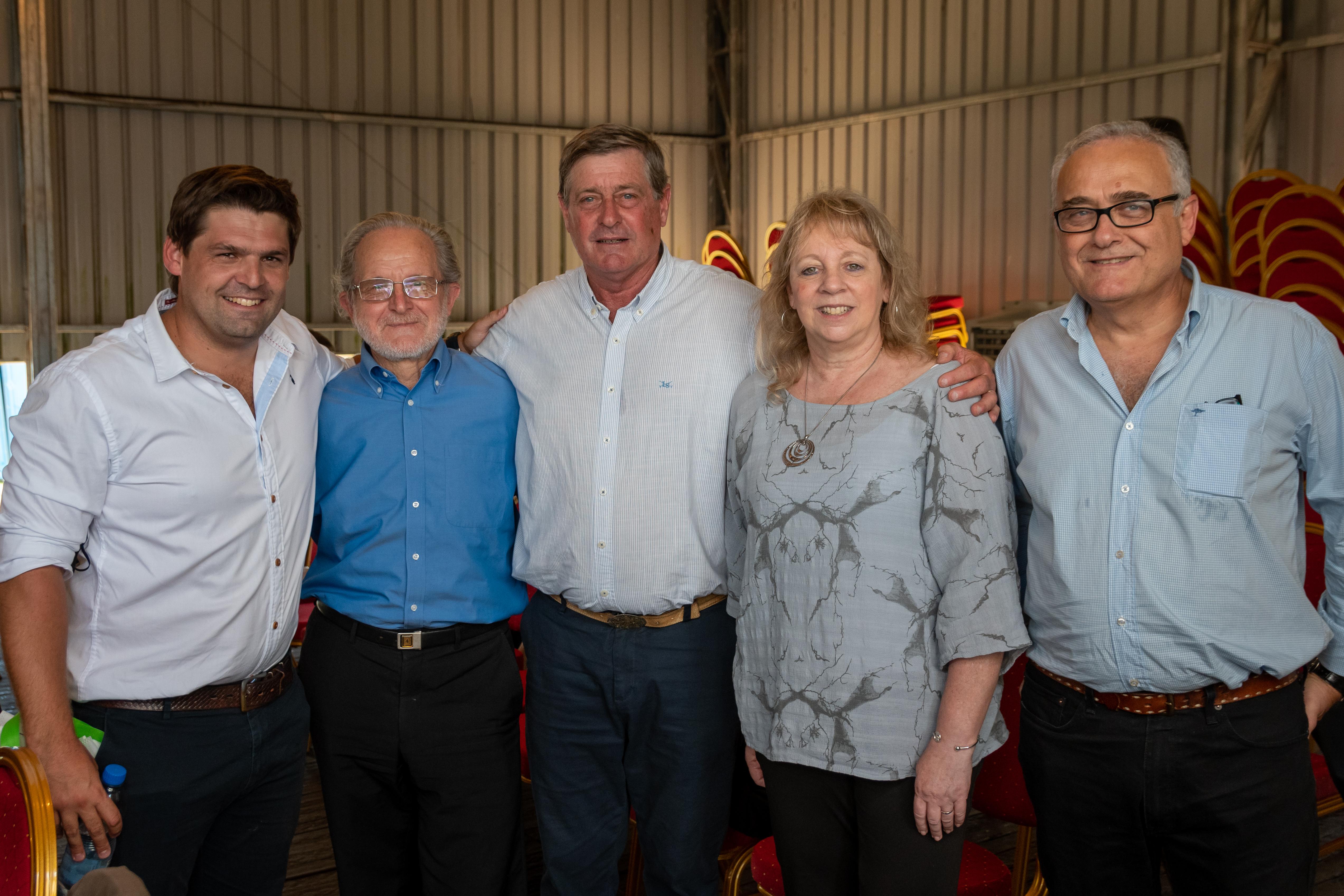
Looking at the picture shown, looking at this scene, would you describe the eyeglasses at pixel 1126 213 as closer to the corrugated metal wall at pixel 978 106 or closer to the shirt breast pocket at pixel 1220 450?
the shirt breast pocket at pixel 1220 450

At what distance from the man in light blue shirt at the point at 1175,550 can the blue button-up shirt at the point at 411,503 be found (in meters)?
1.22

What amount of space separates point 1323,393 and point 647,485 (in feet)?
4.32

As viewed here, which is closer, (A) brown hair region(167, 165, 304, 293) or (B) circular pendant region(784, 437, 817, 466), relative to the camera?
(B) circular pendant region(784, 437, 817, 466)

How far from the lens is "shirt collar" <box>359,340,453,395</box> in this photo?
8.35 ft

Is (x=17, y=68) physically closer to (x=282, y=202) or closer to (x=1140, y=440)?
(x=282, y=202)

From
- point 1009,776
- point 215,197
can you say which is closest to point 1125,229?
point 1009,776

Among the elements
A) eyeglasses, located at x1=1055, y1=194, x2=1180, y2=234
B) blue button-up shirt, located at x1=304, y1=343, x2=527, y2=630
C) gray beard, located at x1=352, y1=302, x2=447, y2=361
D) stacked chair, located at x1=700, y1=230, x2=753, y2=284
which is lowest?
blue button-up shirt, located at x1=304, y1=343, x2=527, y2=630

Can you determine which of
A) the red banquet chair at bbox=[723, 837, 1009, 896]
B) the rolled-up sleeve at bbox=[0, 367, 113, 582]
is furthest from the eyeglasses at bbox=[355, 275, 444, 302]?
the red banquet chair at bbox=[723, 837, 1009, 896]

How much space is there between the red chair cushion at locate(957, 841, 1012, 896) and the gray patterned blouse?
592mm

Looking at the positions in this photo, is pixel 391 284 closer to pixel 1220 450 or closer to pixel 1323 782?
pixel 1220 450

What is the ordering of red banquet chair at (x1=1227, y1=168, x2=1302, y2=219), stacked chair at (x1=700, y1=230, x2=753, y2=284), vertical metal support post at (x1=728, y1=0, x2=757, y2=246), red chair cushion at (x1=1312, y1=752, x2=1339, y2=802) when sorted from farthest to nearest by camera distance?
1. vertical metal support post at (x1=728, y1=0, x2=757, y2=246)
2. stacked chair at (x1=700, y1=230, x2=753, y2=284)
3. red banquet chair at (x1=1227, y1=168, x2=1302, y2=219)
4. red chair cushion at (x1=1312, y1=752, x2=1339, y2=802)

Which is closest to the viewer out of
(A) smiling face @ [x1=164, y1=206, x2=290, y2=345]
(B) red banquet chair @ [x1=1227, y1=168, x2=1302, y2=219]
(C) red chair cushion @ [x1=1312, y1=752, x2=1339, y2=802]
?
(A) smiling face @ [x1=164, y1=206, x2=290, y2=345]

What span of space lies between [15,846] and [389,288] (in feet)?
4.36

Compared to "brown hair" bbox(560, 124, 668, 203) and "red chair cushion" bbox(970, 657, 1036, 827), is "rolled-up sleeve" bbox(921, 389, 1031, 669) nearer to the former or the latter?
"red chair cushion" bbox(970, 657, 1036, 827)
